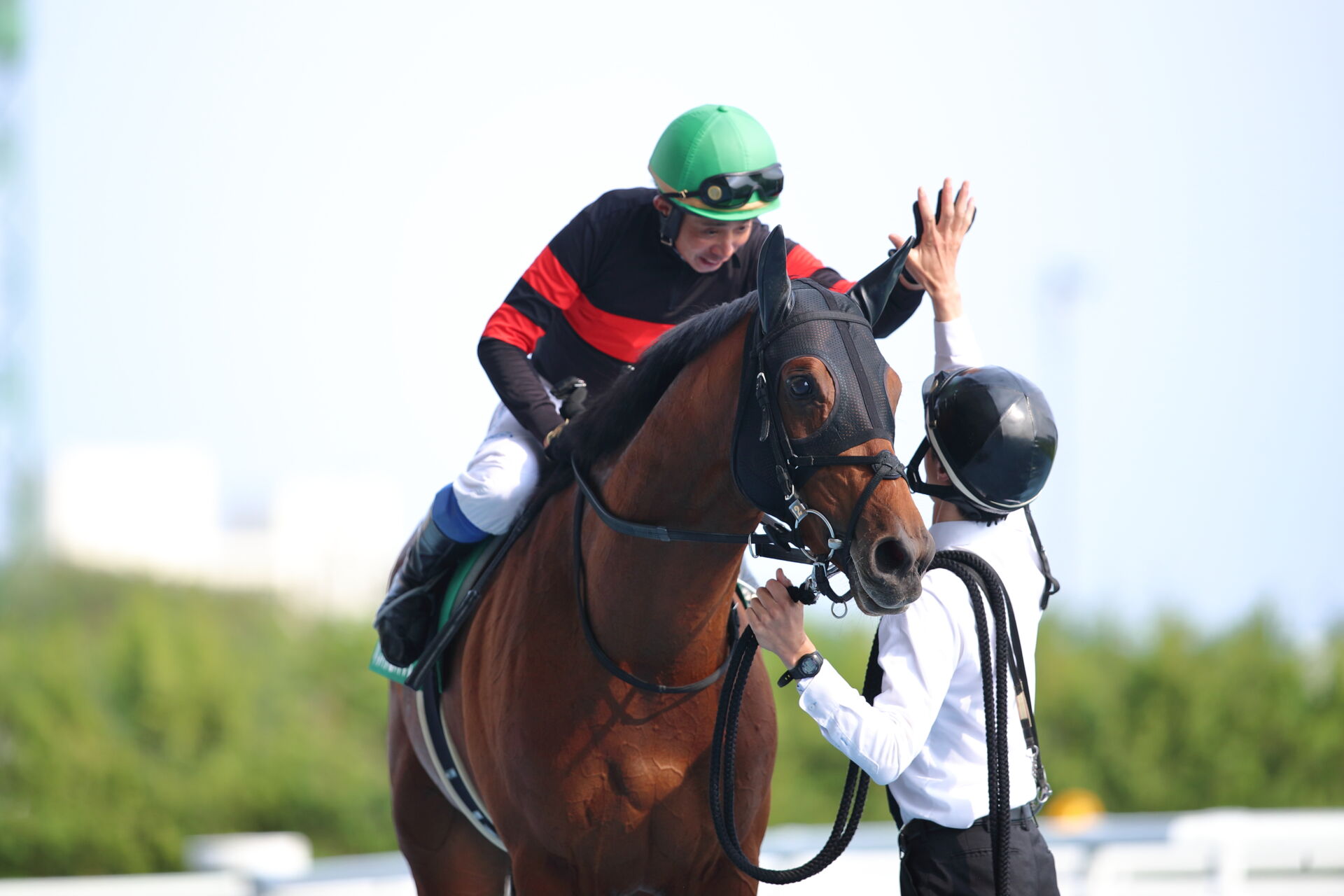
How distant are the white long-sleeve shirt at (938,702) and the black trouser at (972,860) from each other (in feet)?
0.10

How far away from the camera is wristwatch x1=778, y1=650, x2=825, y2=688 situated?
8.52 ft

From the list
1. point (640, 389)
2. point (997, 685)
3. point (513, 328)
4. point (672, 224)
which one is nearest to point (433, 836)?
point (513, 328)

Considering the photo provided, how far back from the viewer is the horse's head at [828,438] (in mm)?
2420

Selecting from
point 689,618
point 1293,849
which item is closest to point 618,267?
point 689,618

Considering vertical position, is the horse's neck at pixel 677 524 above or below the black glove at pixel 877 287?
below

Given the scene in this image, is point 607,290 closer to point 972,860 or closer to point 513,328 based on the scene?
point 513,328

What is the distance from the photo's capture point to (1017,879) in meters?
2.55

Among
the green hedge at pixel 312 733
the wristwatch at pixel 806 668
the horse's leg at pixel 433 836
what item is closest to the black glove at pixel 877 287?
the wristwatch at pixel 806 668

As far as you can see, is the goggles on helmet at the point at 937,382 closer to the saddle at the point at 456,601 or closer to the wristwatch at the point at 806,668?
the wristwatch at the point at 806,668

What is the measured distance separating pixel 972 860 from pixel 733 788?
1.98 feet

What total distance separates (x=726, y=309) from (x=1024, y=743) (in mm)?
1047

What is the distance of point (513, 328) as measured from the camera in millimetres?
3582

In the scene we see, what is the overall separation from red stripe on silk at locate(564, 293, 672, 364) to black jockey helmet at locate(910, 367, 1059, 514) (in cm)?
114

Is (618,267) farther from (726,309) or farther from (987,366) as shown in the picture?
(987,366)
